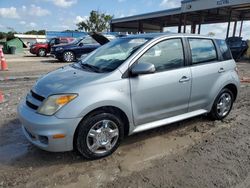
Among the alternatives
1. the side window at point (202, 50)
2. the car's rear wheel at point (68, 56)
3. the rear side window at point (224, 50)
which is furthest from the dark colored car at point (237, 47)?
the side window at point (202, 50)

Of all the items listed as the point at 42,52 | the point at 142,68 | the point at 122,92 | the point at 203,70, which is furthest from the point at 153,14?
the point at 122,92

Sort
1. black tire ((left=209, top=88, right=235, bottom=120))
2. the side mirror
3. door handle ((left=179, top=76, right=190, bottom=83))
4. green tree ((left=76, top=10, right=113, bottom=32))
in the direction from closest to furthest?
1. the side mirror
2. door handle ((left=179, top=76, right=190, bottom=83))
3. black tire ((left=209, top=88, right=235, bottom=120))
4. green tree ((left=76, top=10, right=113, bottom=32))

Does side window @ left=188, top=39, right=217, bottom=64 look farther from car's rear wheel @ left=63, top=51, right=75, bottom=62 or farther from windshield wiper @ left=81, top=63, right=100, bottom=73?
car's rear wheel @ left=63, top=51, right=75, bottom=62

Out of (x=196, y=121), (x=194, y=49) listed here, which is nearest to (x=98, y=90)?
(x=194, y=49)

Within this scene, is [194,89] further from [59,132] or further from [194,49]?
[59,132]

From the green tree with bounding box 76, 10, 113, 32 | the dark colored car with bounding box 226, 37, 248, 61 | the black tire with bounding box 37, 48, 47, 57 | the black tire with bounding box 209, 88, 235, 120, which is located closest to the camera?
the black tire with bounding box 209, 88, 235, 120

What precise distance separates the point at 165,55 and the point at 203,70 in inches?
33.8

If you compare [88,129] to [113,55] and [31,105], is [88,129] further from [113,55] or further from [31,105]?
[113,55]

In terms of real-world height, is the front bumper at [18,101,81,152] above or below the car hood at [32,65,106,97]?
below

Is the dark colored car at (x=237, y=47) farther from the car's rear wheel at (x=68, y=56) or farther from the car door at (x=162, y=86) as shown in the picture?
the car door at (x=162, y=86)

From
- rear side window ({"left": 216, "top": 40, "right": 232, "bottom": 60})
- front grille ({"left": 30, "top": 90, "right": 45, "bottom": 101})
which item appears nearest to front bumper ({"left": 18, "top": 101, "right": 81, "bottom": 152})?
front grille ({"left": 30, "top": 90, "right": 45, "bottom": 101})

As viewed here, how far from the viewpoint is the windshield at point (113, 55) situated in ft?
11.7

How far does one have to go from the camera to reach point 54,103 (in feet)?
9.82

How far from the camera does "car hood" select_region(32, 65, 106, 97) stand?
309 centimetres
